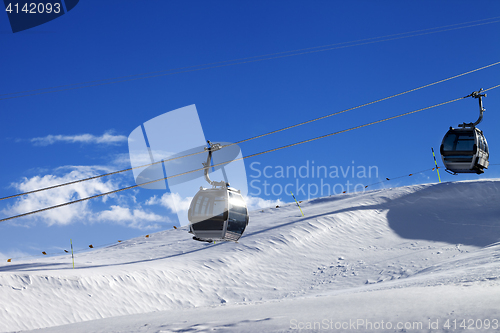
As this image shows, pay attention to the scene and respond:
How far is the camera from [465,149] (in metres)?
14.6

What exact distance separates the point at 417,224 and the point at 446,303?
2256 cm

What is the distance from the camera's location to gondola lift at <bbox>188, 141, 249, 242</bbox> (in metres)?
10.4

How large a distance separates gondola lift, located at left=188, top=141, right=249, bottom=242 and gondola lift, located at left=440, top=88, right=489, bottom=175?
8337 mm

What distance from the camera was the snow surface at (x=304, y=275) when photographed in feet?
28.5

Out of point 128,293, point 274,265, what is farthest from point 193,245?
point 128,293

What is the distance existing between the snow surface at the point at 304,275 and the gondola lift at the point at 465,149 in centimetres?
344

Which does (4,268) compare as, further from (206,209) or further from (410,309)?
(410,309)

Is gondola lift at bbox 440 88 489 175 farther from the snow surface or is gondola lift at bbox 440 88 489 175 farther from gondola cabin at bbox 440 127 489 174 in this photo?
the snow surface

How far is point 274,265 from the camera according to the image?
23938 mm

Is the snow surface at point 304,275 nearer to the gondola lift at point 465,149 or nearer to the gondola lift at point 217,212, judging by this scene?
the gondola lift at point 217,212

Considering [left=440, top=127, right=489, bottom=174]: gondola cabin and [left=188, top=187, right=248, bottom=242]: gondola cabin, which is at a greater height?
[left=440, top=127, right=489, bottom=174]: gondola cabin

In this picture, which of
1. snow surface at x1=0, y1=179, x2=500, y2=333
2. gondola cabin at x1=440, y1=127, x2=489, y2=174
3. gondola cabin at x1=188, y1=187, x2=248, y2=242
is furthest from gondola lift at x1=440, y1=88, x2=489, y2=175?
gondola cabin at x1=188, y1=187, x2=248, y2=242

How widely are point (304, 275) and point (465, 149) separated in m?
11.1

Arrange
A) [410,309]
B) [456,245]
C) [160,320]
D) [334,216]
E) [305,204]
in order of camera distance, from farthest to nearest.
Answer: [305,204]
[334,216]
[456,245]
[160,320]
[410,309]
